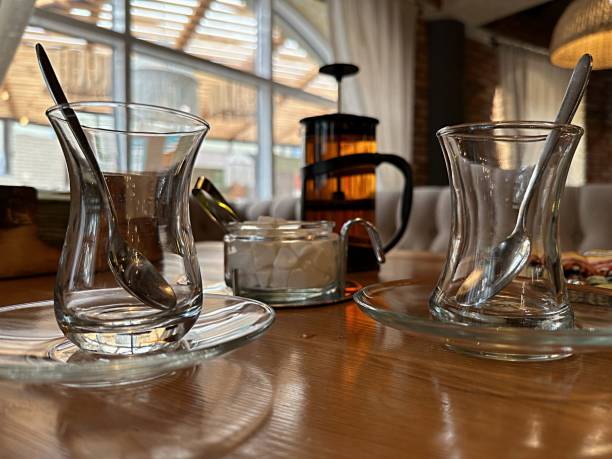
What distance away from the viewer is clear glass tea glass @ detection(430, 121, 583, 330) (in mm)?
304

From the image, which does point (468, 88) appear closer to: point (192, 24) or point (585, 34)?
point (585, 34)

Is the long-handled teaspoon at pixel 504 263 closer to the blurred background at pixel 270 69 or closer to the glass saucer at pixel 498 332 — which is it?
the glass saucer at pixel 498 332

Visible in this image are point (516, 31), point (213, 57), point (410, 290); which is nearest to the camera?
point (410, 290)

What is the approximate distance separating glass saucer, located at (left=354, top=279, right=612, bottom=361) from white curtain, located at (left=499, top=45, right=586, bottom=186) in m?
3.69

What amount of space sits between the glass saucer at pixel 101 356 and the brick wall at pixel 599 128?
195 inches

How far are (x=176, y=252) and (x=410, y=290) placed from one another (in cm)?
21

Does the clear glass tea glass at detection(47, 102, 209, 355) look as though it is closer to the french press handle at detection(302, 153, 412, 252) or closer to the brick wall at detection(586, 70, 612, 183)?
the french press handle at detection(302, 153, 412, 252)

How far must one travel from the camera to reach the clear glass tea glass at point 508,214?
0.30 meters

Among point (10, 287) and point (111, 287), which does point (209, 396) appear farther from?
point (10, 287)

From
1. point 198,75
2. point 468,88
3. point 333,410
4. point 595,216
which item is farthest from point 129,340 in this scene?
point 468,88

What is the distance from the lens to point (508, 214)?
0.32m

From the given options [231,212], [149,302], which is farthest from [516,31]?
[149,302]

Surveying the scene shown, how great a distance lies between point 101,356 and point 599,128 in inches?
207

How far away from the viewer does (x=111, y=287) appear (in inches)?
11.1
